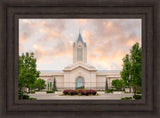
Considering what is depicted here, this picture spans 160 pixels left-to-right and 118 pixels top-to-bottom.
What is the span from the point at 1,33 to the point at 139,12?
1.85 m

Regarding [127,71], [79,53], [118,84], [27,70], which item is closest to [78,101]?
[27,70]

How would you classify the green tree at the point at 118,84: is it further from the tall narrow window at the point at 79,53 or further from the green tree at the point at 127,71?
the green tree at the point at 127,71

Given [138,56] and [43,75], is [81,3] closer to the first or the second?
[138,56]

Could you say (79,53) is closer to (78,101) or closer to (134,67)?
(134,67)

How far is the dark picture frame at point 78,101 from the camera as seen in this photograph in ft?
8.26

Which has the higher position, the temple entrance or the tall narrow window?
the tall narrow window

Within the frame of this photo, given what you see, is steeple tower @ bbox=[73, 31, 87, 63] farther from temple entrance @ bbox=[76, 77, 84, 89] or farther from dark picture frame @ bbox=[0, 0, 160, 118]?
dark picture frame @ bbox=[0, 0, 160, 118]

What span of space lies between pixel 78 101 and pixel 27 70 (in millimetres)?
7100

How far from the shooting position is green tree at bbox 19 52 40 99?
29.7ft

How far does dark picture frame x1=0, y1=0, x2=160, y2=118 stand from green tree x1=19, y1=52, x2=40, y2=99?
665 cm

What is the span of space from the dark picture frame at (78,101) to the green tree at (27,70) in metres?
6.65

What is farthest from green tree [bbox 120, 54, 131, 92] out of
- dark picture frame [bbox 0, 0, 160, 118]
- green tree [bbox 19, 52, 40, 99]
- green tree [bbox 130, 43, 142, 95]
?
dark picture frame [bbox 0, 0, 160, 118]

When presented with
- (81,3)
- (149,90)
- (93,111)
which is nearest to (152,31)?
(149,90)

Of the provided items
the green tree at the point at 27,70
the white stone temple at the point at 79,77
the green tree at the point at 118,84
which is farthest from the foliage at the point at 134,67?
the white stone temple at the point at 79,77
